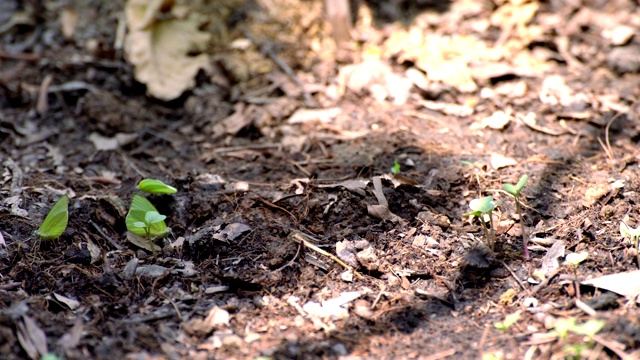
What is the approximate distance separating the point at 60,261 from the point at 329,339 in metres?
1.10

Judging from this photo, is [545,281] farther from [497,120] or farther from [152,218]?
[152,218]

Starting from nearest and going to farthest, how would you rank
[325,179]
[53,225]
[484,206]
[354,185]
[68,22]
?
[484,206] < [53,225] < [354,185] < [325,179] < [68,22]

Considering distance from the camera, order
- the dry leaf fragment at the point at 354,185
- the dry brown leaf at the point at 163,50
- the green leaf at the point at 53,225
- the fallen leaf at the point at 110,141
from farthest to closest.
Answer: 1. the dry brown leaf at the point at 163,50
2. the fallen leaf at the point at 110,141
3. the dry leaf fragment at the point at 354,185
4. the green leaf at the point at 53,225

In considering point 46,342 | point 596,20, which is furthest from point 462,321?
point 596,20

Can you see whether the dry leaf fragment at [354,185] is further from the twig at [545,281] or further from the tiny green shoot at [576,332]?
the tiny green shoot at [576,332]

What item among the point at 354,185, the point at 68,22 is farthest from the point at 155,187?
the point at 68,22

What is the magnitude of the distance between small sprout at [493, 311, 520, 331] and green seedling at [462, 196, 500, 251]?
0.35m

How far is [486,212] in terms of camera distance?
2076mm

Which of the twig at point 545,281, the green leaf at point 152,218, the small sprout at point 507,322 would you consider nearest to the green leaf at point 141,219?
the green leaf at point 152,218

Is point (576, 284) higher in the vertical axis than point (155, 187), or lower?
lower

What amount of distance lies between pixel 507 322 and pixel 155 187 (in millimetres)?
1467

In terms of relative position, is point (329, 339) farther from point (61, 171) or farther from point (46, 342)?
point (61, 171)

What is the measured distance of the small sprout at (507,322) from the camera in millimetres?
1852

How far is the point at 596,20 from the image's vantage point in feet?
12.3
